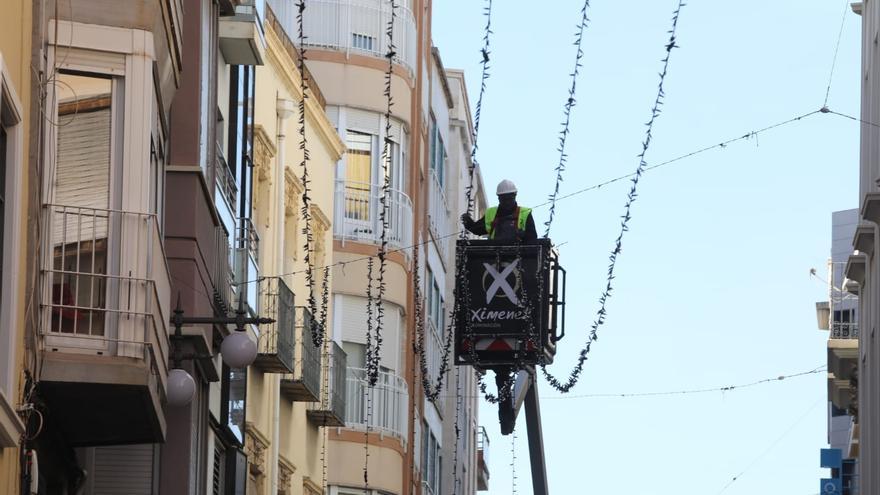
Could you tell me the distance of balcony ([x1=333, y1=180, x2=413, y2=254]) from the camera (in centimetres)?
3606

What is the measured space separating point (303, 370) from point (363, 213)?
24.8ft

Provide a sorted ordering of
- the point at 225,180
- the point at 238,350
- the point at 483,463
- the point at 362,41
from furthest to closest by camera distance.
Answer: the point at 483,463
the point at 362,41
the point at 225,180
the point at 238,350

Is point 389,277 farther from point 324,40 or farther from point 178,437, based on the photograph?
point 178,437

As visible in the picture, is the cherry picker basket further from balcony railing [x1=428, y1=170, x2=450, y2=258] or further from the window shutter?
balcony railing [x1=428, y1=170, x2=450, y2=258]

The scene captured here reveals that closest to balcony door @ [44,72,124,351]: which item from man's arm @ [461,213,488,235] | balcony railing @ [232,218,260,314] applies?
man's arm @ [461,213,488,235]

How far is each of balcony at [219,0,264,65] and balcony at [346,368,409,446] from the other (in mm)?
12050

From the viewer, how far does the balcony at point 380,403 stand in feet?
117

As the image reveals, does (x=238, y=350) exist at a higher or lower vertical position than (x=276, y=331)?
lower

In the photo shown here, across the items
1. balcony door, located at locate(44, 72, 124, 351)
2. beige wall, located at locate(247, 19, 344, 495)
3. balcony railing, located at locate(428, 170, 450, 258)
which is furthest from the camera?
balcony railing, located at locate(428, 170, 450, 258)

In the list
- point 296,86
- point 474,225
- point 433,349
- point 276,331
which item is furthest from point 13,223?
point 433,349

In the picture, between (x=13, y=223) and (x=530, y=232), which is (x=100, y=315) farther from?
(x=530, y=232)

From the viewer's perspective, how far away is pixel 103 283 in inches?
637

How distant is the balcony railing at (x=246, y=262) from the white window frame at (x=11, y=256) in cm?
909

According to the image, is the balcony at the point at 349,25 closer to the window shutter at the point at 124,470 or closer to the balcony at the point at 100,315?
the window shutter at the point at 124,470
